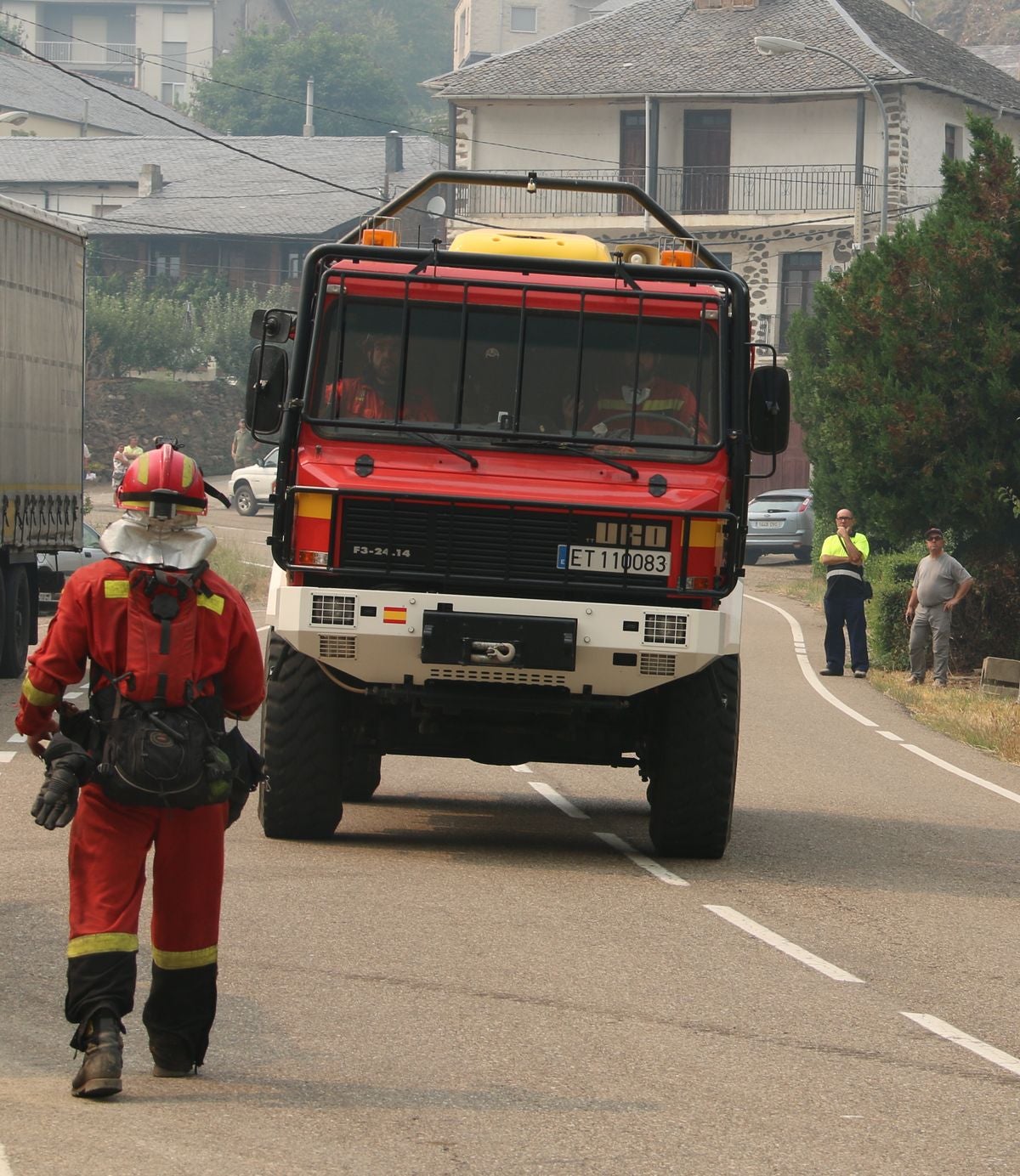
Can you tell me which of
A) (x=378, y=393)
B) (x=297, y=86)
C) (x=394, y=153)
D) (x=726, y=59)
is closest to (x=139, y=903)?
(x=378, y=393)

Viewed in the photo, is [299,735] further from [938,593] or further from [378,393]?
[938,593]

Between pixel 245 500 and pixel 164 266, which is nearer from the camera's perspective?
pixel 245 500

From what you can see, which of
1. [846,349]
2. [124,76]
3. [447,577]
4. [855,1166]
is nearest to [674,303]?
[447,577]

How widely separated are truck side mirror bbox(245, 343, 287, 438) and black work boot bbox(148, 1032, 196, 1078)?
4.95m

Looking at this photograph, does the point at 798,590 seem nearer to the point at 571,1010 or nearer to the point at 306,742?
the point at 306,742

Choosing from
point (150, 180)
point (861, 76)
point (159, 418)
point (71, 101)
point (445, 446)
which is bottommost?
point (445, 446)

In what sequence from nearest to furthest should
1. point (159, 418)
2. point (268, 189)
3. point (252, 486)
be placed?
point (252, 486) → point (159, 418) → point (268, 189)

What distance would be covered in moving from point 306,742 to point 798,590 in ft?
91.1

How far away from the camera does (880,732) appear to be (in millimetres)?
19547

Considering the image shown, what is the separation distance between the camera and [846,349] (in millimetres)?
28391

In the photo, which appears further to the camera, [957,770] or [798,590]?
[798,590]

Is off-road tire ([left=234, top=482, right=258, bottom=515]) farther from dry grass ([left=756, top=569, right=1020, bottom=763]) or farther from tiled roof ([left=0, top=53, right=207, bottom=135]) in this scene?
tiled roof ([left=0, top=53, right=207, bottom=135])

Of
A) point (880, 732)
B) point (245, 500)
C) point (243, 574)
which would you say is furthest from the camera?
point (245, 500)

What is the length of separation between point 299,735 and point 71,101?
90477 millimetres
